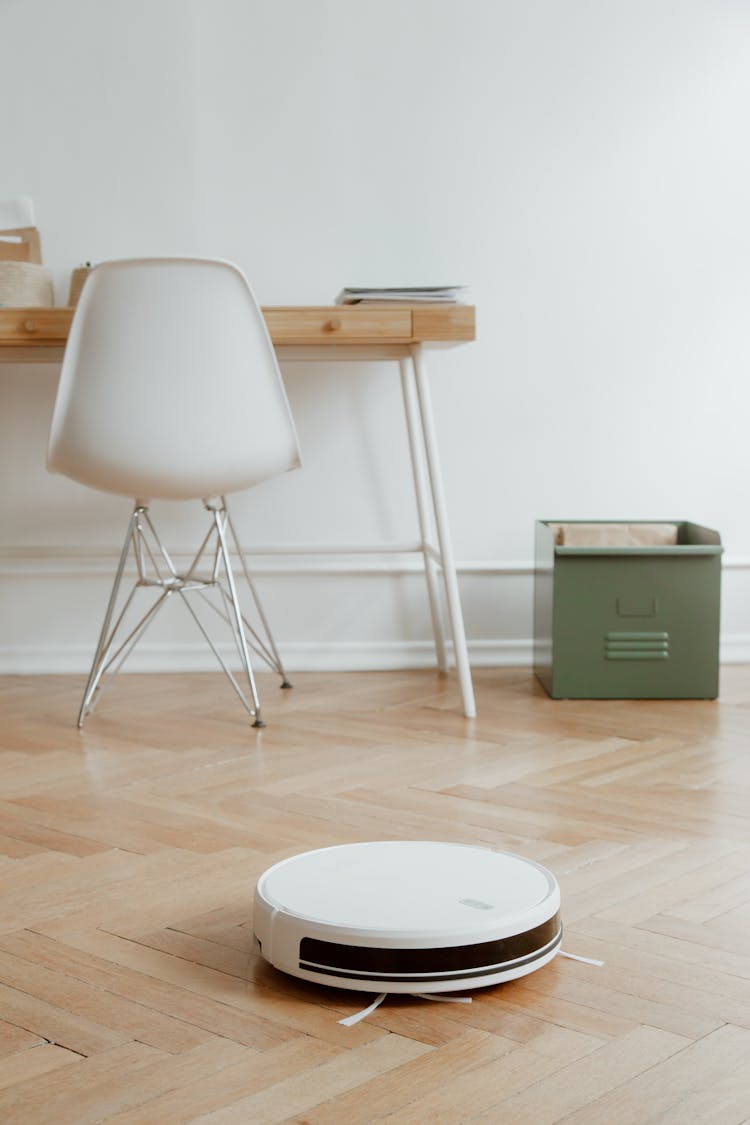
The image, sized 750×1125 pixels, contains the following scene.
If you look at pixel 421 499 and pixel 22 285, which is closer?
pixel 22 285

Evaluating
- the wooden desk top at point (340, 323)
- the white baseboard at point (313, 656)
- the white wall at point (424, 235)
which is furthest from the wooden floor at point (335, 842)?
the wooden desk top at point (340, 323)

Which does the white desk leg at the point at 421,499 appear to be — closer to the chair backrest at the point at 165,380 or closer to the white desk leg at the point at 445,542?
the white desk leg at the point at 445,542

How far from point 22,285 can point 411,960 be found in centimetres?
196

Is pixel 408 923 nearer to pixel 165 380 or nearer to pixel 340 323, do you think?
pixel 165 380

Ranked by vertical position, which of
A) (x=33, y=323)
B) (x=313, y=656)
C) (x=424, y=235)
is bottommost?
(x=313, y=656)

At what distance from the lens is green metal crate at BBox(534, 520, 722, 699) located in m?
2.51

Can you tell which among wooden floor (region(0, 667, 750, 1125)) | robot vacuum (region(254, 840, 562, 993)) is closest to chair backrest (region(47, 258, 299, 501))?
wooden floor (region(0, 667, 750, 1125))

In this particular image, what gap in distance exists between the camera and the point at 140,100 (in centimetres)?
285

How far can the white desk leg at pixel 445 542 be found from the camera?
2.36m

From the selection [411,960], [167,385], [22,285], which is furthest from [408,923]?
[22,285]

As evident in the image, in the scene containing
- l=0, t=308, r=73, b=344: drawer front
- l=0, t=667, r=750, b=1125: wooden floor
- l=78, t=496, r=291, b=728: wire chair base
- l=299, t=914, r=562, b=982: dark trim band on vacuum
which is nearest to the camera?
l=0, t=667, r=750, b=1125: wooden floor

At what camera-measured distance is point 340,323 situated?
2369 millimetres

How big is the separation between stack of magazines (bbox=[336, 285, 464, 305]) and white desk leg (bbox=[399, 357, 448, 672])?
0.33 meters

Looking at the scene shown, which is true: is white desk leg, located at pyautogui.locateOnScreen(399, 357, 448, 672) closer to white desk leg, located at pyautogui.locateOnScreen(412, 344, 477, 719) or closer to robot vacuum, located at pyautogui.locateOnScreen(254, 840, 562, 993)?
white desk leg, located at pyautogui.locateOnScreen(412, 344, 477, 719)
